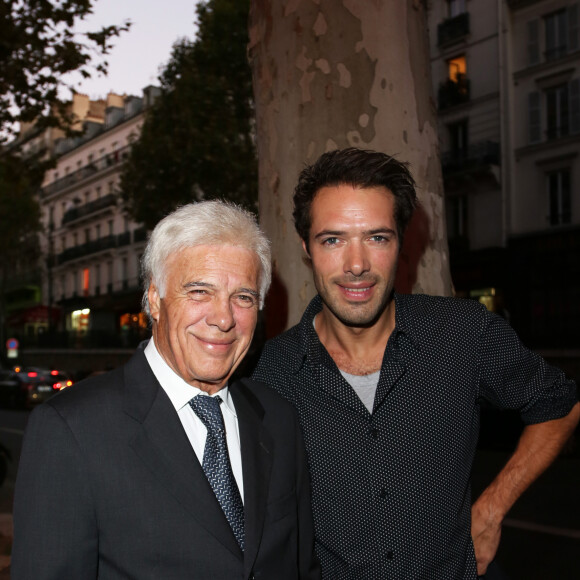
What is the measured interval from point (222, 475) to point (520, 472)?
115cm

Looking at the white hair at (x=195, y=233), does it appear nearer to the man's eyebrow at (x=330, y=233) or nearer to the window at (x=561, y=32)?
the man's eyebrow at (x=330, y=233)

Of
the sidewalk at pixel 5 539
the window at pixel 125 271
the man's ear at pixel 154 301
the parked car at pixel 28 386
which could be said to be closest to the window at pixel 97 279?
the window at pixel 125 271

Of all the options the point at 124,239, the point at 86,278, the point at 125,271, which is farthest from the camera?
the point at 86,278

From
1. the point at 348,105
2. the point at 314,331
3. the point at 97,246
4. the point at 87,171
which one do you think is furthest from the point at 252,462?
the point at 87,171

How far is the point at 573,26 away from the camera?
20484 millimetres

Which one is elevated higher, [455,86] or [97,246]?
[455,86]

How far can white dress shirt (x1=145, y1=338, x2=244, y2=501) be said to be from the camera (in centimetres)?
191

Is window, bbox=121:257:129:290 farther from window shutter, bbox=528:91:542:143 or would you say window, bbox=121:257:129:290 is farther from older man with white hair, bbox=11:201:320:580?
older man with white hair, bbox=11:201:320:580

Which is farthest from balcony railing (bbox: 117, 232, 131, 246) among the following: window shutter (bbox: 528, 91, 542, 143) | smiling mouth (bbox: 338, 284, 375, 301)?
smiling mouth (bbox: 338, 284, 375, 301)

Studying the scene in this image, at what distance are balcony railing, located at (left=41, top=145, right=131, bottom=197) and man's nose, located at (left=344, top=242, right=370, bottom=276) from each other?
40.1 metres

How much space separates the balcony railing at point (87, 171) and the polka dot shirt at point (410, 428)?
40190 millimetres

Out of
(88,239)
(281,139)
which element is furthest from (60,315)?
(281,139)

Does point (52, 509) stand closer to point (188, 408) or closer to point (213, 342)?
point (188, 408)

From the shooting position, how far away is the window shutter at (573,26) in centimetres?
2041
